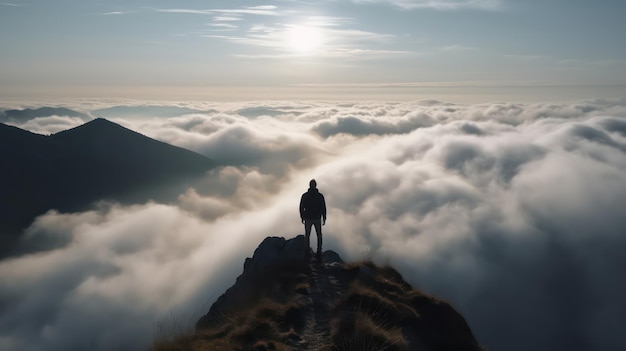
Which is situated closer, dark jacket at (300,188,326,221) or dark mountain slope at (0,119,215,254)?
dark jacket at (300,188,326,221)

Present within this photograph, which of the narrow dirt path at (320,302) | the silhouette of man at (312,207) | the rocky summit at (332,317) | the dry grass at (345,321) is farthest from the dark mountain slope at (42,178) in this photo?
the dry grass at (345,321)

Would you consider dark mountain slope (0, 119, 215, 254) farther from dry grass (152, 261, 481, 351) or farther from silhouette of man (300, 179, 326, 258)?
dry grass (152, 261, 481, 351)

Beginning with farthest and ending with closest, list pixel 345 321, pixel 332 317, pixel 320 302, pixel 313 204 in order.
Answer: pixel 313 204 → pixel 320 302 → pixel 332 317 → pixel 345 321

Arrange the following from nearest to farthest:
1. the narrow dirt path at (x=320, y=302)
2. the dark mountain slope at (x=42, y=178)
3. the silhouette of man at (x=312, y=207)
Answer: the narrow dirt path at (x=320, y=302) → the silhouette of man at (x=312, y=207) → the dark mountain slope at (x=42, y=178)

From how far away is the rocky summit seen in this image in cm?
1080

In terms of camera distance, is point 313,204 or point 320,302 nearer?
point 320,302

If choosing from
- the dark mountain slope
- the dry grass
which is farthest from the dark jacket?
the dark mountain slope

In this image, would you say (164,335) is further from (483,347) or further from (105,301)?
(105,301)

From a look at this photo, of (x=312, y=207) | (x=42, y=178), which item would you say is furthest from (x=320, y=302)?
(x=42, y=178)

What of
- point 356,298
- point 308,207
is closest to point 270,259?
point 308,207

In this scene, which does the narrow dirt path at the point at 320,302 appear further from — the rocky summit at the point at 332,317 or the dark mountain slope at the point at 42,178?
the dark mountain slope at the point at 42,178

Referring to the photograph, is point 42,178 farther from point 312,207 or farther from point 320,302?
point 320,302

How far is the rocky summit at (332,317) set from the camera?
10805 mm

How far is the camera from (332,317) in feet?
42.5
